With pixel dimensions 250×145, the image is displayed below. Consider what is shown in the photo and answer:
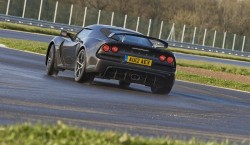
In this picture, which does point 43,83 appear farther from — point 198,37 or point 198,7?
point 198,7

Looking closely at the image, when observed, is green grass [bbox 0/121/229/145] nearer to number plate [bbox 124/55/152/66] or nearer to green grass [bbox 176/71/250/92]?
number plate [bbox 124/55/152/66]

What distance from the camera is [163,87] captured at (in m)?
15.6

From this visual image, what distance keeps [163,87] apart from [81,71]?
1790mm

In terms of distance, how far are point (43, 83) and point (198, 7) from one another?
8748 centimetres

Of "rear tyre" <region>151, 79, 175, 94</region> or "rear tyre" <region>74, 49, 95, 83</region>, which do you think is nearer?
"rear tyre" <region>74, 49, 95, 83</region>

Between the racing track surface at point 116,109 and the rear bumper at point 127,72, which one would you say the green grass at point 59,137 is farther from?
the rear bumper at point 127,72

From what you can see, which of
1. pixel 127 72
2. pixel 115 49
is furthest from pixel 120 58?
pixel 127 72

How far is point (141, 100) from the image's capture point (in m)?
13.3

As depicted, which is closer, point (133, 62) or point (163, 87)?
point (133, 62)

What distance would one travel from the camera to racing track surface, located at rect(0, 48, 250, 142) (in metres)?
9.00

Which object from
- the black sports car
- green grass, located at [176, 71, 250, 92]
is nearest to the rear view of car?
the black sports car

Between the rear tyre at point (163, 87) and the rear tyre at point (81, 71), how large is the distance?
135 cm

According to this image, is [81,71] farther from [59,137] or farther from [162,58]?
[59,137]

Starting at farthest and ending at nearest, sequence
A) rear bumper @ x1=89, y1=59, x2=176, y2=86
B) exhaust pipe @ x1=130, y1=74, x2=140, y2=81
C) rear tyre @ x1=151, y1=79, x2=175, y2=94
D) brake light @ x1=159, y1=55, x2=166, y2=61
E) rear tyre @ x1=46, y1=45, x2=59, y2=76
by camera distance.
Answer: rear tyre @ x1=46, y1=45, x2=59, y2=76, rear tyre @ x1=151, y1=79, x2=175, y2=94, brake light @ x1=159, y1=55, x2=166, y2=61, exhaust pipe @ x1=130, y1=74, x2=140, y2=81, rear bumper @ x1=89, y1=59, x2=176, y2=86
